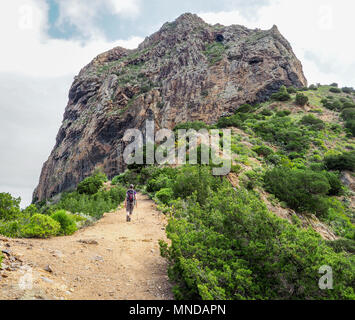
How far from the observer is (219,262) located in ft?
13.8

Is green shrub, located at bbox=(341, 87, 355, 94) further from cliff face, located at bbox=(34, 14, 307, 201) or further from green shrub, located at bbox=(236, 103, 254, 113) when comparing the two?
green shrub, located at bbox=(236, 103, 254, 113)

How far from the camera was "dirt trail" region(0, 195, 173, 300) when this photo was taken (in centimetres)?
404

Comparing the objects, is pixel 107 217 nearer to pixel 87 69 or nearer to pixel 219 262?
pixel 219 262

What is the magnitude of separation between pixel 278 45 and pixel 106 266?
190 feet

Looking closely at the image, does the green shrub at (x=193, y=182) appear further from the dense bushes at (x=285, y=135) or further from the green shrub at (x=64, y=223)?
the dense bushes at (x=285, y=135)

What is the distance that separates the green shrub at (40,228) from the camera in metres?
6.86

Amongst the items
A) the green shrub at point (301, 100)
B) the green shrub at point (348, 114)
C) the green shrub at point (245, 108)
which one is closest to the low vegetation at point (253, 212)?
the green shrub at point (348, 114)

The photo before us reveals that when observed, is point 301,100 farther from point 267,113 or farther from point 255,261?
point 255,261

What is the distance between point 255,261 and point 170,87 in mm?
52361

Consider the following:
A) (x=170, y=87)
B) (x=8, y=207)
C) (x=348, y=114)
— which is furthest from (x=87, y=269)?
(x=170, y=87)

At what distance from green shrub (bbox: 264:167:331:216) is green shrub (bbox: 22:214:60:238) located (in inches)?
412

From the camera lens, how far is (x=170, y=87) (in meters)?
53.4

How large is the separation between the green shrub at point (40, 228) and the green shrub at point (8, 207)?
0.53 m
